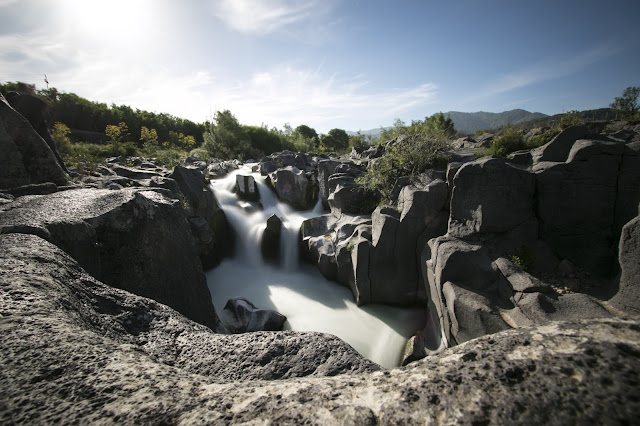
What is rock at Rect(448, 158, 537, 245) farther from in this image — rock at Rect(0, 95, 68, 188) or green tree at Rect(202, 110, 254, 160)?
green tree at Rect(202, 110, 254, 160)

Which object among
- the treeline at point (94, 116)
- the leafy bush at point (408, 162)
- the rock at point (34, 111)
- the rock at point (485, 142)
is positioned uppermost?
the treeline at point (94, 116)

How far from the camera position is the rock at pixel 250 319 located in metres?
7.29

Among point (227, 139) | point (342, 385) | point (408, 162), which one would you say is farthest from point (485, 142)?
point (227, 139)

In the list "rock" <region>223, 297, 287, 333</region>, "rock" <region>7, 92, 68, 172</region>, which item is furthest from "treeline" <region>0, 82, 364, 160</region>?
"rock" <region>223, 297, 287, 333</region>

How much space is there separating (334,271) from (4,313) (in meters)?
8.93

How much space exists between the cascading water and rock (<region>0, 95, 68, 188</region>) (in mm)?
6047

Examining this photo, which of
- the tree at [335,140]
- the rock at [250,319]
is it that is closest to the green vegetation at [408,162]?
the rock at [250,319]

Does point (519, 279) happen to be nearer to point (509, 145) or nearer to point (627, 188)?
point (627, 188)

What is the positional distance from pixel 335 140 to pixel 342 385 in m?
57.4

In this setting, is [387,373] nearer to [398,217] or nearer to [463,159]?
[398,217]

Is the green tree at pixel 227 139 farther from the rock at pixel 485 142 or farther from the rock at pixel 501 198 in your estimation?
the rock at pixel 501 198

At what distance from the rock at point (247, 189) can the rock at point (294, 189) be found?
1257 millimetres

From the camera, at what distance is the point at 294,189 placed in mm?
14938

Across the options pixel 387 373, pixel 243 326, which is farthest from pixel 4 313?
pixel 243 326
